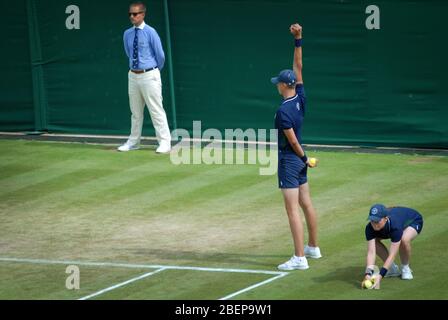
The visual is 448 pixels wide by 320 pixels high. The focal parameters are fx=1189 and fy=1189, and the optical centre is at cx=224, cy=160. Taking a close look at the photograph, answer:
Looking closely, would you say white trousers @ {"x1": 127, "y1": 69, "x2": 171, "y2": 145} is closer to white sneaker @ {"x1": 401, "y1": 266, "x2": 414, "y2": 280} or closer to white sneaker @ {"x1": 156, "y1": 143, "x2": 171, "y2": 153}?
white sneaker @ {"x1": 156, "y1": 143, "x2": 171, "y2": 153}

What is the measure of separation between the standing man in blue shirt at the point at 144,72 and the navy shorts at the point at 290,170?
7110 millimetres

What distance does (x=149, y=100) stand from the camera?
19.9 meters

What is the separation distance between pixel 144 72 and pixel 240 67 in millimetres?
1852

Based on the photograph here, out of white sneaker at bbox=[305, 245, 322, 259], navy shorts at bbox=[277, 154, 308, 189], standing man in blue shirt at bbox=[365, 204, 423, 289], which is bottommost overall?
white sneaker at bbox=[305, 245, 322, 259]

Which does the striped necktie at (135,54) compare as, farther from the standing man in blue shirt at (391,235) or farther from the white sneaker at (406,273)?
the white sneaker at (406,273)

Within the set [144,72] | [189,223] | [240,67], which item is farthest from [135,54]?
[189,223]

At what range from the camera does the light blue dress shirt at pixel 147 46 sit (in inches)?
772

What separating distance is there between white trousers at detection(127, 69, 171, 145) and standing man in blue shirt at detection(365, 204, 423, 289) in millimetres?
8087

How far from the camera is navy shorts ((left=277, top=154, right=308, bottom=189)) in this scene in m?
12.9

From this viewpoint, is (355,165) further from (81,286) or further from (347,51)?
(81,286)

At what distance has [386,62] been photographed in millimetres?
19641

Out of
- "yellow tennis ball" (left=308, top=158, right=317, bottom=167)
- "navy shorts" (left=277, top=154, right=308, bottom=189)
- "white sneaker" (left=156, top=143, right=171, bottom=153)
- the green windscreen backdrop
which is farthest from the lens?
"white sneaker" (left=156, top=143, right=171, bottom=153)

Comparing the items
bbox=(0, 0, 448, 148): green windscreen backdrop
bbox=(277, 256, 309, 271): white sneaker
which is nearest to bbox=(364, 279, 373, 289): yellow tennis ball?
bbox=(277, 256, 309, 271): white sneaker

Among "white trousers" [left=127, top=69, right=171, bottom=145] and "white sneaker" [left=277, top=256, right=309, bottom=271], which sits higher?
"white trousers" [left=127, top=69, right=171, bottom=145]
